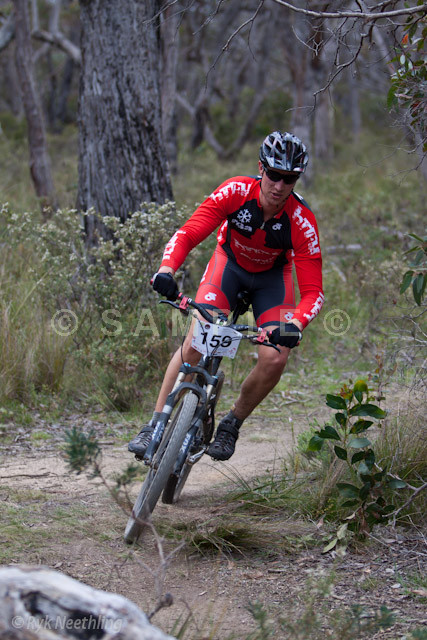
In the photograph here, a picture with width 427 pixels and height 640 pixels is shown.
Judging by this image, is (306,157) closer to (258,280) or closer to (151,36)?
(258,280)

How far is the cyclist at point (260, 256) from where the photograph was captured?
4.20 m

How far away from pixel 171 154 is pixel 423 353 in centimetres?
1082

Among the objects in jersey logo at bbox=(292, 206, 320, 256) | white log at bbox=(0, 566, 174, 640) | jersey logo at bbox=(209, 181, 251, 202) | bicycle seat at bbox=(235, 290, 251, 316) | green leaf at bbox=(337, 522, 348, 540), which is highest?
jersey logo at bbox=(209, 181, 251, 202)

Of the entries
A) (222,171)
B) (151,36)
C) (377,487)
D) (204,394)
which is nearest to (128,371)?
(204,394)

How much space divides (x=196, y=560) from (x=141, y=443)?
708 mm

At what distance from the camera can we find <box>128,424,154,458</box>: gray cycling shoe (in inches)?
157

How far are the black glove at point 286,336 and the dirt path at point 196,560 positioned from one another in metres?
0.95

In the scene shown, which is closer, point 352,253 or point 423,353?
point 423,353

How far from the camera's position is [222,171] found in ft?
56.9

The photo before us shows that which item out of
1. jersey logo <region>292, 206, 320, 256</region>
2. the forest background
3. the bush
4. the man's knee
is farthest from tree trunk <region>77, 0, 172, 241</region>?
the man's knee

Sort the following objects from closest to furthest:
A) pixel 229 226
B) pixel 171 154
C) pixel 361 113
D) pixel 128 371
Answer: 1. pixel 229 226
2. pixel 128 371
3. pixel 171 154
4. pixel 361 113

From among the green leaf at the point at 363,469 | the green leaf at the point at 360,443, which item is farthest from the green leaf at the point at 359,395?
the green leaf at the point at 363,469

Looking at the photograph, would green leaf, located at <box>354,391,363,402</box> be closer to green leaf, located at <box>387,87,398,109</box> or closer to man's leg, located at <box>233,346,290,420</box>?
man's leg, located at <box>233,346,290,420</box>

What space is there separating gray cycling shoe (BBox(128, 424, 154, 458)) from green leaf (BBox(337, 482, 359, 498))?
106 centimetres
